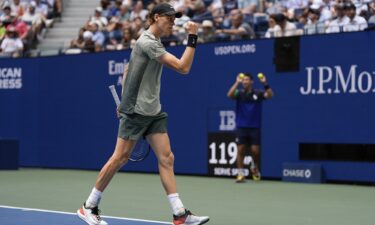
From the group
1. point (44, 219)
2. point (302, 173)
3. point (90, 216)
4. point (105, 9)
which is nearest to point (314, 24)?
point (302, 173)

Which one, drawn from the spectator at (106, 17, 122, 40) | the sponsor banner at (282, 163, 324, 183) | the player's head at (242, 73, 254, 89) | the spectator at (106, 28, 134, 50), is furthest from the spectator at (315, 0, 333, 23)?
the spectator at (106, 17, 122, 40)

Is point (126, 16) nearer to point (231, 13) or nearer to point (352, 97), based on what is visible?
point (231, 13)

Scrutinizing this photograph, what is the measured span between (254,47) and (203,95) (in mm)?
1558

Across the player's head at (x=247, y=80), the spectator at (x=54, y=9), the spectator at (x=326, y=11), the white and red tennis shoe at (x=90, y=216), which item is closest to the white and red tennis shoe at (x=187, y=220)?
the white and red tennis shoe at (x=90, y=216)

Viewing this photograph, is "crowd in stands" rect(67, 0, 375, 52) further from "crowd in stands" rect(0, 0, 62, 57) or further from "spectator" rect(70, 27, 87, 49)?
"crowd in stands" rect(0, 0, 62, 57)

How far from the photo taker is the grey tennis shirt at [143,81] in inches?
285

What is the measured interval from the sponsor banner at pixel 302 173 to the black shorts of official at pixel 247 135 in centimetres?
69

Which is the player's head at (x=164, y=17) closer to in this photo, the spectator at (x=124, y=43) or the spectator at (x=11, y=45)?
the spectator at (x=124, y=43)

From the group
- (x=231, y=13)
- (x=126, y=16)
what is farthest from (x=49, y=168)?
(x=231, y=13)

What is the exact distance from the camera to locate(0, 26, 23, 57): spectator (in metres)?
19.5

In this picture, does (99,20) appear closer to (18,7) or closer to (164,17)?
(18,7)

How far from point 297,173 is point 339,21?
8.94ft

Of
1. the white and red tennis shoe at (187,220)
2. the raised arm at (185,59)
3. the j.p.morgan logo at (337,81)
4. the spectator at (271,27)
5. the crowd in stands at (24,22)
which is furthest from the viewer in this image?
the crowd in stands at (24,22)

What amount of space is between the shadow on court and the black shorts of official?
5.85 m
